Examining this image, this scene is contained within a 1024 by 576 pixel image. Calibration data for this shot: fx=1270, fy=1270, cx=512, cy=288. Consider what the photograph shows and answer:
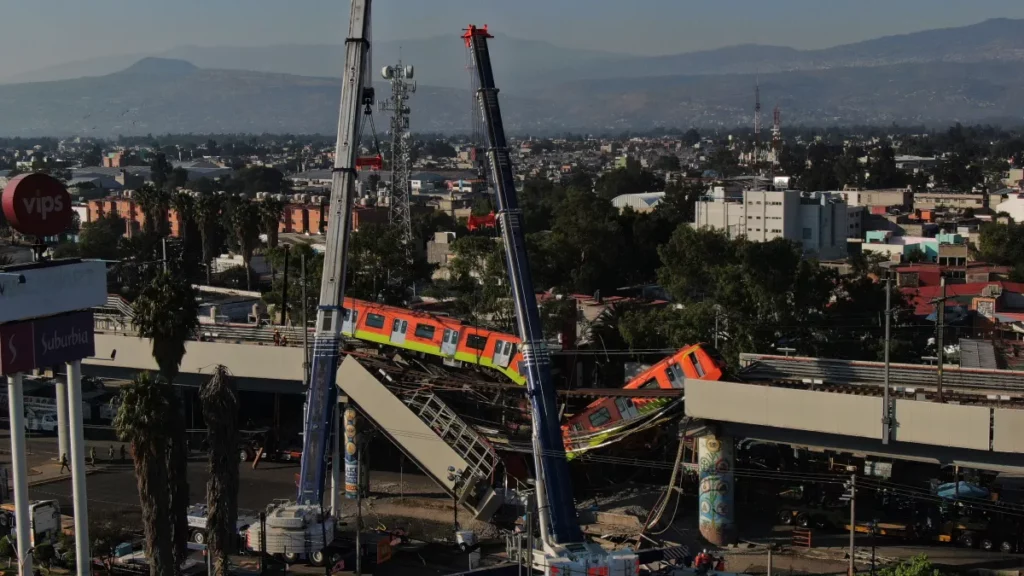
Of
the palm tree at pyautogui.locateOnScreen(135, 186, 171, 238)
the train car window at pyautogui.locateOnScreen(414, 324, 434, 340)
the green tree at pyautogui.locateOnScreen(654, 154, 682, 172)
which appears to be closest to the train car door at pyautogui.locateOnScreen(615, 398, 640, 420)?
the train car window at pyautogui.locateOnScreen(414, 324, 434, 340)

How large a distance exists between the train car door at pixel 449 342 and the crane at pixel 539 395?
6.34 meters

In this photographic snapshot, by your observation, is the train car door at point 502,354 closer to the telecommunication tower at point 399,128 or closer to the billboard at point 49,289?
the billboard at point 49,289

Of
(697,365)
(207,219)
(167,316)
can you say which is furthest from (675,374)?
(207,219)

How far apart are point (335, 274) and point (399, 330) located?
6.74 metres

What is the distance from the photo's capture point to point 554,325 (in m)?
41.5

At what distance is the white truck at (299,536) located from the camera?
87.0ft

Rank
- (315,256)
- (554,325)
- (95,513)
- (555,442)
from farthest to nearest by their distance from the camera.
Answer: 1. (315,256)
2. (554,325)
3. (95,513)
4. (555,442)

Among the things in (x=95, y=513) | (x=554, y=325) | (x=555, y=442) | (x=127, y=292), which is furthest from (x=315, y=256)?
(x=555, y=442)

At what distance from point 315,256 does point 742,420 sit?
88.1 ft

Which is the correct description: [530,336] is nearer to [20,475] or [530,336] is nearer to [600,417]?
[600,417]

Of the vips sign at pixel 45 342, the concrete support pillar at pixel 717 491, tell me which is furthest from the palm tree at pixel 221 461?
the concrete support pillar at pixel 717 491

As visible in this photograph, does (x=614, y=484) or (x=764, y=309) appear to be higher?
(x=764, y=309)

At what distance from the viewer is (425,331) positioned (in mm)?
33531

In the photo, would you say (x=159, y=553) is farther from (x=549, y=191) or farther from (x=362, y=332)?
(x=549, y=191)
